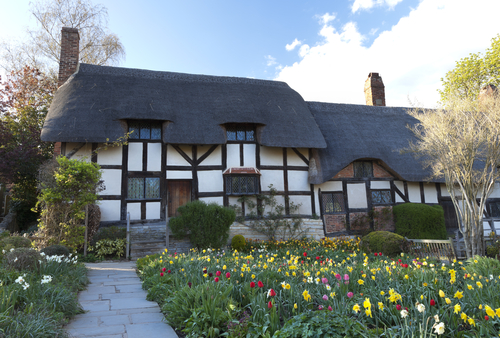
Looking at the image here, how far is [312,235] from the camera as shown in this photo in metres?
11.1

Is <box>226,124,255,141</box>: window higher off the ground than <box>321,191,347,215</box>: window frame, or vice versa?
<box>226,124,255,141</box>: window

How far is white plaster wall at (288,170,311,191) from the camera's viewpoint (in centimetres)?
1218

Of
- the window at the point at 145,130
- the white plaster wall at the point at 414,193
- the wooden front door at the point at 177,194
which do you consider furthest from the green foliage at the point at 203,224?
the white plaster wall at the point at 414,193

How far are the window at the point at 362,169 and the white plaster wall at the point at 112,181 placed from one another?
9.15 metres

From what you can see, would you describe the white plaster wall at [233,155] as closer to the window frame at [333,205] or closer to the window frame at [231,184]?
the window frame at [231,184]

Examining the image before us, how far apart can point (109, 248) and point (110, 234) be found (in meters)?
0.52

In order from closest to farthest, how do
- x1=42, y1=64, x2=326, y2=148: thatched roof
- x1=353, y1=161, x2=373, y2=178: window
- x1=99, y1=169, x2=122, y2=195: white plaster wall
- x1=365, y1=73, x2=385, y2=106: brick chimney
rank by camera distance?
x1=42, y1=64, x2=326, y2=148: thatched roof < x1=99, y1=169, x2=122, y2=195: white plaster wall < x1=353, y1=161, x2=373, y2=178: window < x1=365, y1=73, x2=385, y2=106: brick chimney

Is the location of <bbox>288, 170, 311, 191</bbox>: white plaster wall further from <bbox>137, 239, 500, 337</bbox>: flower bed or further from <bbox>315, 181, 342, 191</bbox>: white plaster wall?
<bbox>137, 239, 500, 337</bbox>: flower bed

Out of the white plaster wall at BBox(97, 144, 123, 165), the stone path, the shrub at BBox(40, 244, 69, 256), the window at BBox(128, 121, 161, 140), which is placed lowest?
the stone path

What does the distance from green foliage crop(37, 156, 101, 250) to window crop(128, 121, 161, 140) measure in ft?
11.4

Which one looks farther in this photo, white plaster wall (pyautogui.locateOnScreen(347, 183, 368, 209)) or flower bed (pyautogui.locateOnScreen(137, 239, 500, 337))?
white plaster wall (pyautogui.locateOnScreen(347, 183, 368, 209))

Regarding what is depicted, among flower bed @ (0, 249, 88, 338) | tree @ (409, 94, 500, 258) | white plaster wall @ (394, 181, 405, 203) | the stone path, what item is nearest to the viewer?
flower bed @ (0, 249, 88, 338)

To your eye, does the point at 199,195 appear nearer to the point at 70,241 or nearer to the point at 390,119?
the point at 70,241

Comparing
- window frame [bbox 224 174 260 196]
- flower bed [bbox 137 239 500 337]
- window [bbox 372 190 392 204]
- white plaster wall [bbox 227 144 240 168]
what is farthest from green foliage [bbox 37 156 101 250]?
window [bbox 372 190 392 204]
